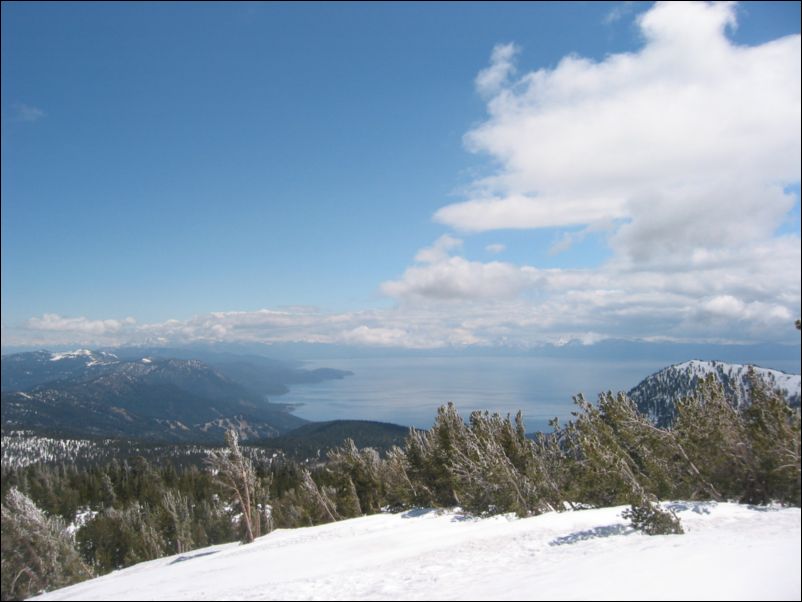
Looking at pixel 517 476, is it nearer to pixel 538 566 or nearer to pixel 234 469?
pixel 538 566

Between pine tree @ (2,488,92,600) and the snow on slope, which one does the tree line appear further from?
the snow on slope

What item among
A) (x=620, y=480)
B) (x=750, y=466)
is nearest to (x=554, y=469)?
(x=620, y=480)

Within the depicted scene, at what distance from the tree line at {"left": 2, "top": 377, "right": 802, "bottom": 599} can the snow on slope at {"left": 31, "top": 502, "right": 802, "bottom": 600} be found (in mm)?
1737

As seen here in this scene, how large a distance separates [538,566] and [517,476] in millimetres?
16425

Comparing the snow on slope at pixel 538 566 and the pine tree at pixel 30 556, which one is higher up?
the snow on slope at pixel 538 566

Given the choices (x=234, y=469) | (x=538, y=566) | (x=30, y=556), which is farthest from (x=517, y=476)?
(x=30, y=556)

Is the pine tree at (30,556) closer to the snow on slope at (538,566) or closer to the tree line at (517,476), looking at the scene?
the tree line at (517,476)

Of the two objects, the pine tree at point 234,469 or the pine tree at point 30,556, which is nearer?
the pine tree at point 30,556

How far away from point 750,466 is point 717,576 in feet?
31.5

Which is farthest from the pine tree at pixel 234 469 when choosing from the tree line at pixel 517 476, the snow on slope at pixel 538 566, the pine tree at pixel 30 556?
the snow on slope at pixel 538 566

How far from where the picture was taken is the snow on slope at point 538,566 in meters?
10.2

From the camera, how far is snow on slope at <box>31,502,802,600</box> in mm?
10250

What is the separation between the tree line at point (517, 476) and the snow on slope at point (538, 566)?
1737 millimetres

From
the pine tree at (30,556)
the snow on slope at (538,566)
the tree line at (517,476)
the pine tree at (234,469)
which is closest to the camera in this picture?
the snow on slope at (538,566)
